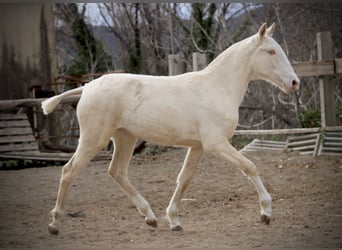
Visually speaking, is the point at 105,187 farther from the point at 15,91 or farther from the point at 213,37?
the point at 213,37

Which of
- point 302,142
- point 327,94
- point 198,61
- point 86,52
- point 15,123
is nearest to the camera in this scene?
point 327,94

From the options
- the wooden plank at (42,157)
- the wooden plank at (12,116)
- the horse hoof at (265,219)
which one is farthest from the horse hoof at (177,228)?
the wooden plank at (12,116)

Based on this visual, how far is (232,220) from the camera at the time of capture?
4.41 m

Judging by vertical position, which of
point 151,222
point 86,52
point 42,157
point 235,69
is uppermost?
point 235,69

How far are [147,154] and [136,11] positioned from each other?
2559mm

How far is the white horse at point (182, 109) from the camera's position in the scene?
13.1 feet

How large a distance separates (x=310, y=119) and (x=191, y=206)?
3.47m

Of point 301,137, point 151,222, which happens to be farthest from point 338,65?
point 151,222

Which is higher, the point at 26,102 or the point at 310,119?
the point at 26,102

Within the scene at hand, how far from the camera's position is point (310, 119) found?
7953 millimetres

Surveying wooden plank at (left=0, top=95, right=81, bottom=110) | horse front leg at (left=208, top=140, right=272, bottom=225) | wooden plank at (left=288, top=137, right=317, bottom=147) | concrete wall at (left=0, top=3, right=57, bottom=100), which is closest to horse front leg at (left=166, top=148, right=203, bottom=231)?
horse front leg at (left=208, top=140, right=272, bottom=225)

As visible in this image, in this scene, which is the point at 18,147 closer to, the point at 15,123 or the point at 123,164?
the point at 15,123

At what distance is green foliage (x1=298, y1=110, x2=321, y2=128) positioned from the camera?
7.91 meters

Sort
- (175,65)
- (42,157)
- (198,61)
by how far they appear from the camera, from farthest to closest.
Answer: (175,65) → (42,157) → (198,61)
